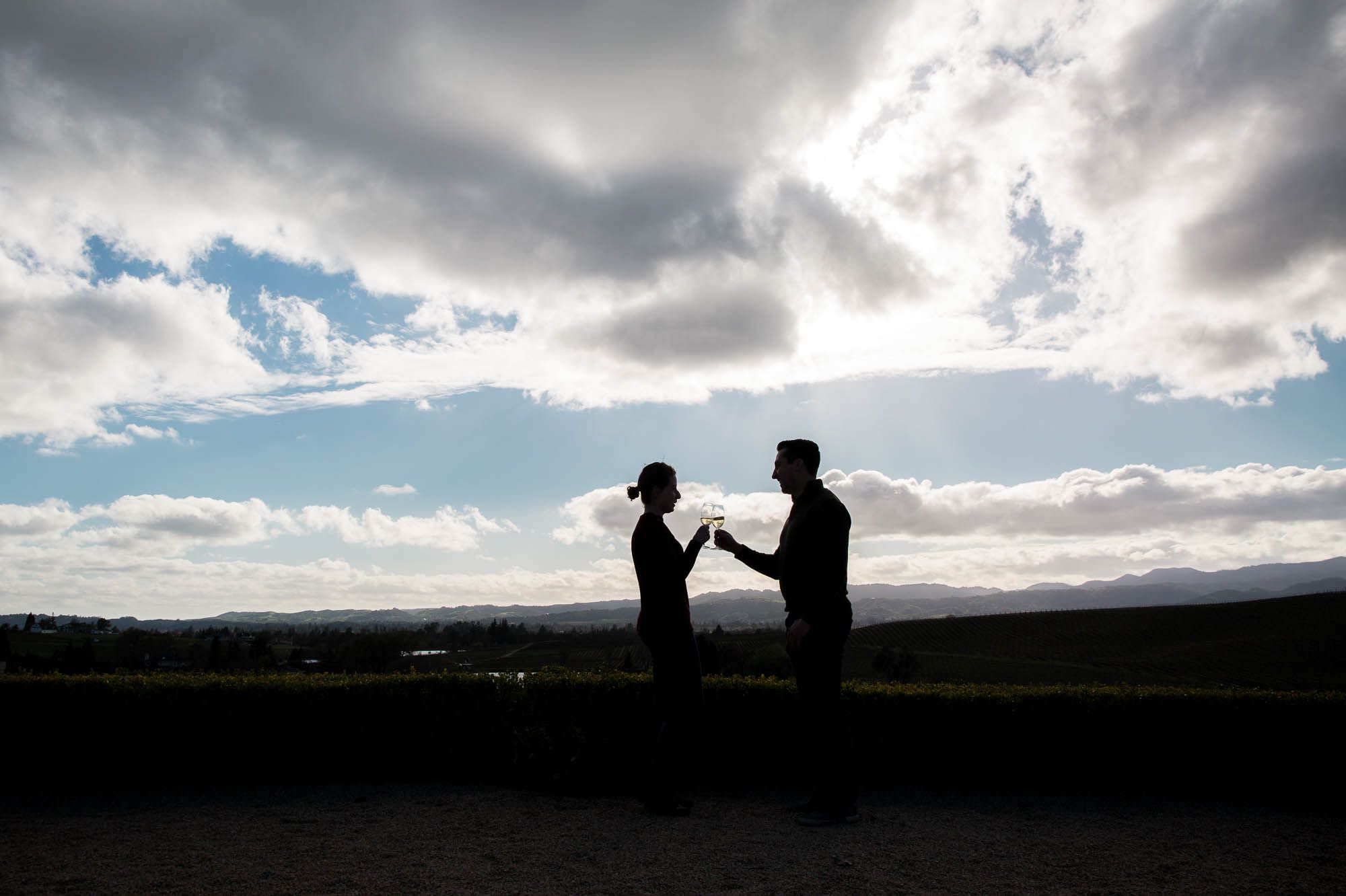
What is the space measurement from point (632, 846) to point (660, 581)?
72.1 inches

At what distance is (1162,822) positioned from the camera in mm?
6789

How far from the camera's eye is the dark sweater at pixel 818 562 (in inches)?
→ 237

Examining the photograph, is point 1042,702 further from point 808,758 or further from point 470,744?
point 470,744

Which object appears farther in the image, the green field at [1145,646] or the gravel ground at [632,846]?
the green field at [1145,646]

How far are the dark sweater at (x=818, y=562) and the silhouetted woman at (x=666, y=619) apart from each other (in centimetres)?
67

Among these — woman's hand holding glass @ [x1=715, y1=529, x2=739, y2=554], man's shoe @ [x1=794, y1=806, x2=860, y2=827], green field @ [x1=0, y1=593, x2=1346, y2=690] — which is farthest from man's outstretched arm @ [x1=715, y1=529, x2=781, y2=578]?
green field @ [x1=0, y1=593, x2=1346, y2=690]

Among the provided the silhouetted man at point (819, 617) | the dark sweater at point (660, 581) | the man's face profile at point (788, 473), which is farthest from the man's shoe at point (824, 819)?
the man's face profile at point (788, 473)

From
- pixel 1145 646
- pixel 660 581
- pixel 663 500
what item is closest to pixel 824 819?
pixel 660 581

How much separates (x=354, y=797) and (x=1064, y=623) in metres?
83.0

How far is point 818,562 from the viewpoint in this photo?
6031 millimetres

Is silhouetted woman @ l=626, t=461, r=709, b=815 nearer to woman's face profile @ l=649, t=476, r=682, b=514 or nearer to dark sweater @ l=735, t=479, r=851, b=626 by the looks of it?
woman's face profile @ l=649, t=476, r=682, b=514

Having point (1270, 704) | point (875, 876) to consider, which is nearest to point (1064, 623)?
point (1270, 704)

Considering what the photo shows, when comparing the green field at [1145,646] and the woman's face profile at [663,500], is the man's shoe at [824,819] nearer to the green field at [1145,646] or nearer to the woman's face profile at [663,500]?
the woman's face profile at [663,500]

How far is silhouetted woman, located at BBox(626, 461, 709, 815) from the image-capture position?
20.5 ft
